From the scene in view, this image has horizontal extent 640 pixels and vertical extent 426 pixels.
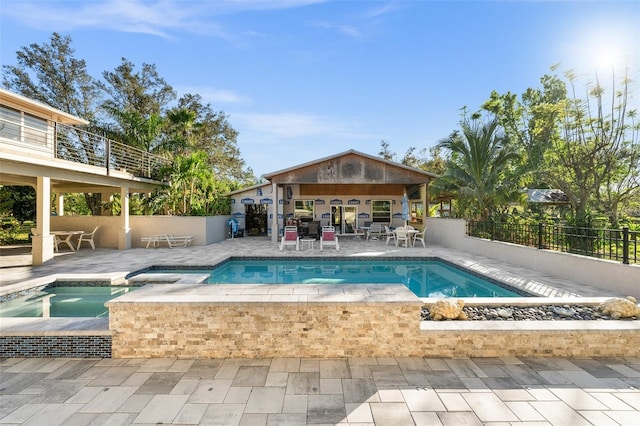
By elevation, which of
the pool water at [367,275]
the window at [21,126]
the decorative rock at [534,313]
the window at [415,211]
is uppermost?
the window at [21,126]

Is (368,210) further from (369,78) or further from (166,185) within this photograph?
(166,185)

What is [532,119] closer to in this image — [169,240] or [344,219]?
[344,219]

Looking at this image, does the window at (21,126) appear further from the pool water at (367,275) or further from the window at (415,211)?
the window at (415,211)

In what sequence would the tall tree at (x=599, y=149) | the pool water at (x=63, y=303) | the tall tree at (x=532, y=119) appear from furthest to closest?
1. the tall tree at (x=532, y=119)
2. the tall tree at (x=599, y=149)
3. the pool water at (x=63, y=303)

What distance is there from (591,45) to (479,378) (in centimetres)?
1577

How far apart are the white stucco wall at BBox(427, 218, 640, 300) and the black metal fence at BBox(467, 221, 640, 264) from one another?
0.27 meters

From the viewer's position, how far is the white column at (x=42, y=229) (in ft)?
32.0

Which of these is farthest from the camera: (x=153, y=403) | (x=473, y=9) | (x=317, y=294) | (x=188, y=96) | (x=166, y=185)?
(x=188, y=96)

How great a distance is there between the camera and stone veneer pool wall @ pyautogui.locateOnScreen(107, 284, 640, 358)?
382 cm

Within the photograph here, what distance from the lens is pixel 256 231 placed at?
2047cm

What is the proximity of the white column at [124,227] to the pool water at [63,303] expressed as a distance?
608 centimetres

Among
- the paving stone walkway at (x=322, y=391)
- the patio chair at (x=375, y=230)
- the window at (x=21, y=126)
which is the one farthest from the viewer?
the patio chair at (x=375, y=230)

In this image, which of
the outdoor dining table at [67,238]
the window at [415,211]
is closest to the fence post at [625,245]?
the window at [415,211]

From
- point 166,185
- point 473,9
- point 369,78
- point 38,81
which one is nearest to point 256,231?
A: point 166,185
